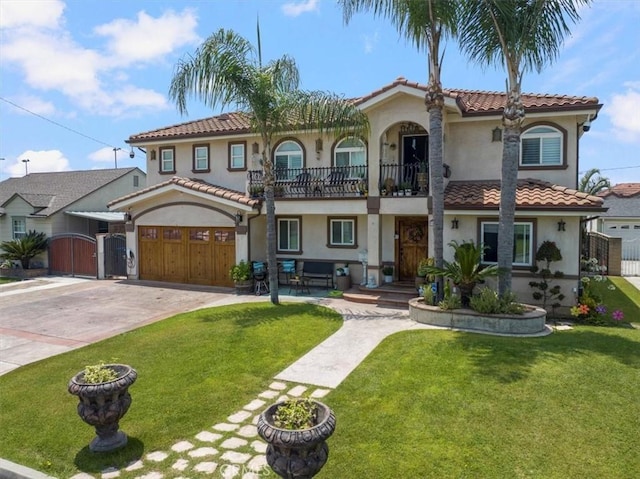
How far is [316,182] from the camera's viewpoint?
699 inches

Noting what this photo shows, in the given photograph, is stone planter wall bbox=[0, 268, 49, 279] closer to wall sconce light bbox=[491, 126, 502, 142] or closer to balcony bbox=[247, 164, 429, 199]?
balcony bbox=[247, 164, 429, 199]

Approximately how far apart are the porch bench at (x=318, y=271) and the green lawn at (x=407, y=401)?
6631 millimetres

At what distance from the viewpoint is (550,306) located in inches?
531

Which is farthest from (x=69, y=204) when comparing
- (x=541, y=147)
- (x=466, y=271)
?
(x=541, y=147)

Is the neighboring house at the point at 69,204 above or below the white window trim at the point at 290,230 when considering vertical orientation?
above

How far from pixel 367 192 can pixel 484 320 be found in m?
6.70

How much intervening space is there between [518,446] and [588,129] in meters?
14.8

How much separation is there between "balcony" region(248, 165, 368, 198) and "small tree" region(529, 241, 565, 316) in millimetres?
6328

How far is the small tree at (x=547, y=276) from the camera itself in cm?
1325

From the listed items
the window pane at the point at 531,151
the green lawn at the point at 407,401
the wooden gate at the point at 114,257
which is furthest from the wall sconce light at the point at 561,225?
the wooden gate at the point at 114,257

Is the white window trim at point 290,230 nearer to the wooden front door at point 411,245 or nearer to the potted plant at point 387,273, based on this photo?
the potted plant at point 387,273

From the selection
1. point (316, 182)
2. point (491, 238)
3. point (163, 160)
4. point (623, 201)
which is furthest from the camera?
point (623, 201)

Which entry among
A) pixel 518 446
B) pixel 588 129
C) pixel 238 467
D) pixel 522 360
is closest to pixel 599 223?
pixel 588 129

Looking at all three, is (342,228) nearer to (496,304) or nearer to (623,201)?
(496,304)
